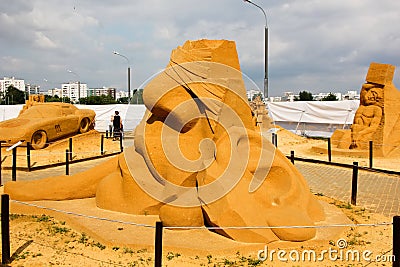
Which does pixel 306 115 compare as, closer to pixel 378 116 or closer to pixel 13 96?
pixel 378 116

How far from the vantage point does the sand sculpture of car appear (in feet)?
38.5

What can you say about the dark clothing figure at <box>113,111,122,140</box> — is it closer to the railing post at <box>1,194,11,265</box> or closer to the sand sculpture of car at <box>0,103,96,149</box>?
the sand sculpture of car at <box>0,103,96,149</box>

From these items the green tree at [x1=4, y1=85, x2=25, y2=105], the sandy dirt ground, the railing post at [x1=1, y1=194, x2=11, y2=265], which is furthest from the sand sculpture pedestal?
the green tree at [x1=4, y1=85, x2=25, y2=105]

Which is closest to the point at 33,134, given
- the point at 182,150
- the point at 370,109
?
the point at 182,150

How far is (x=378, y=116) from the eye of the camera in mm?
12891

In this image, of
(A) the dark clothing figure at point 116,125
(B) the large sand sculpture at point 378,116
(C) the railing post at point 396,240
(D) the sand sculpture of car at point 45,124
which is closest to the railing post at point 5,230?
(C) the railing post at point 396,240

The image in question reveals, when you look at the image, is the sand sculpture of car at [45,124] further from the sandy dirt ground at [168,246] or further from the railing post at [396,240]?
the railing post at [396,240]

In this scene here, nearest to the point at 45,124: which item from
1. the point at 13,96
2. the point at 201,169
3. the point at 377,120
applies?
the point at 201,169

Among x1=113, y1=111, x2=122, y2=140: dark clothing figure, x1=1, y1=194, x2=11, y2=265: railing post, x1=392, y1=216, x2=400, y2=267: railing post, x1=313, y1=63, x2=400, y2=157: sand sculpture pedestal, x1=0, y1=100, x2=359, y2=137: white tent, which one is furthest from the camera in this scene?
x1=0, y1=100, x2=359, y2=137: white tent

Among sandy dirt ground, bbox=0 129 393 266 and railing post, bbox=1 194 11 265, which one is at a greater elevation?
railing post, bbox=1 194 11 265

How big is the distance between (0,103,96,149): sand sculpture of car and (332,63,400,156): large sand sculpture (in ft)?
33.1

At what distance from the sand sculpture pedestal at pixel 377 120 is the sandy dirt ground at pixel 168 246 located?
8.27 m

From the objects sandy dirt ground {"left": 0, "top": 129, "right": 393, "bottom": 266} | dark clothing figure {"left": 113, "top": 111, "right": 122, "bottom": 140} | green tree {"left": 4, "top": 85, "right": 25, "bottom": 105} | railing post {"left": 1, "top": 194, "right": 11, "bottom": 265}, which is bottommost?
sandy dirt ground {"left": 0, "top": 129, "right": 393, "bottom": 266}

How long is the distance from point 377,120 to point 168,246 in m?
11.2
